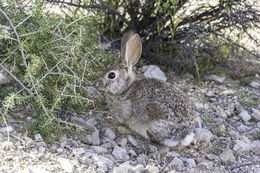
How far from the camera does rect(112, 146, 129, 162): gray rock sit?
11.4ft

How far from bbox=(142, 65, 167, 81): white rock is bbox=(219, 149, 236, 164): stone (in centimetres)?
184

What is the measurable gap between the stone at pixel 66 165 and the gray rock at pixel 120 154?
66 cm

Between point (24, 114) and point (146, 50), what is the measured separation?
252 centimetres

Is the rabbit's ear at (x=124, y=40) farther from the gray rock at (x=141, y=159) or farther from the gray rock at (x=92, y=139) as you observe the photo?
the gray rock at (x=141, y=159)

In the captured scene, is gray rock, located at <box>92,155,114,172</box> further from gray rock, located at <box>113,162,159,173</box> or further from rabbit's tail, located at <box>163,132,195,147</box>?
rabbit's tail, located at <box>163,132,195,147</box>

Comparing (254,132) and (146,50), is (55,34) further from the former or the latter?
(254,132)

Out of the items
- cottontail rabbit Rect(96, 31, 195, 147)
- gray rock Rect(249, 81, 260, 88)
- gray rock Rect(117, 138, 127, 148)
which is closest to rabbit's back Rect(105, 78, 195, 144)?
cottontail rabbit Rect(96, 31, 195, 147)

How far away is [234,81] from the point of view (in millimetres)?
5891

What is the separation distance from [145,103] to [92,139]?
748mm

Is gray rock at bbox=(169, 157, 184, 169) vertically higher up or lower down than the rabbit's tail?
lower down

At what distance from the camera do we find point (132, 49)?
4078mm

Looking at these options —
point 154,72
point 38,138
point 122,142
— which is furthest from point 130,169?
point 154,72

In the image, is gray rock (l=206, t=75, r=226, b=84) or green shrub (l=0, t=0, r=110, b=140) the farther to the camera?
gray rock (l=206, t=75, r=226, b=84)

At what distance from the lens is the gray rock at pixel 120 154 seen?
349 cm
